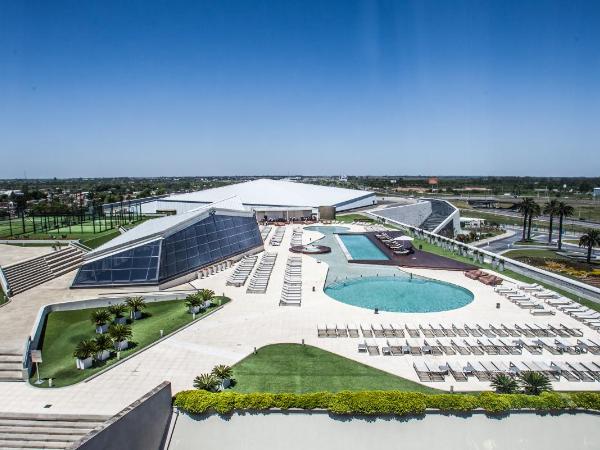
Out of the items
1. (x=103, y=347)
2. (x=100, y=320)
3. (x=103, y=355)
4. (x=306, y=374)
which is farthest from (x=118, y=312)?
(x=306, y=374)

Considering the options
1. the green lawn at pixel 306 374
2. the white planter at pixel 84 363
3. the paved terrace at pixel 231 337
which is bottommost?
the green lawn at pixel 306 374

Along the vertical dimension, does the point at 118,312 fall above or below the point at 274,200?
below

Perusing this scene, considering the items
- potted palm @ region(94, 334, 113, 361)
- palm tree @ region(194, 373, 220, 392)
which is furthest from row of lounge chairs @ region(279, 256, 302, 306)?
potted palm @ region(94, 334, 113, 361)

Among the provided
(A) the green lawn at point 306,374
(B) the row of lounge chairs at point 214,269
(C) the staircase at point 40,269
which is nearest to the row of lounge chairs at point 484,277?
(A) the green lawn at point 306,374

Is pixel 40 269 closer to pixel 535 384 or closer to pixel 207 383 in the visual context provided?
pixel 207 383

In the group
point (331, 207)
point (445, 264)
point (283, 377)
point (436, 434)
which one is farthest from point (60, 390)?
point (331, 207)

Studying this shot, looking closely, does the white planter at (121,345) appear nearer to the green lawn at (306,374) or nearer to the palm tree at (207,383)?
the palm tree at (207,383)
